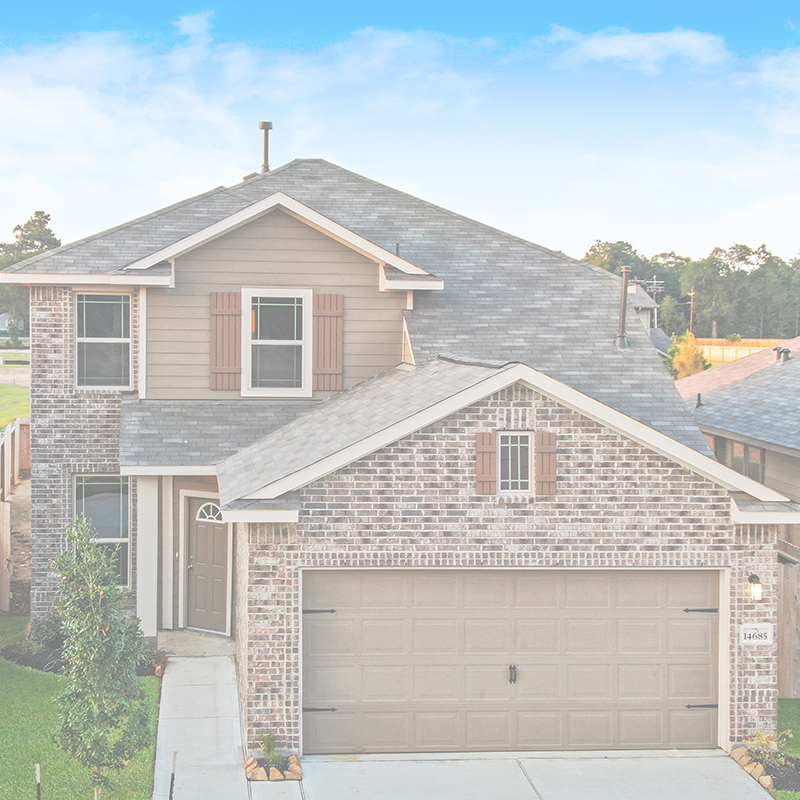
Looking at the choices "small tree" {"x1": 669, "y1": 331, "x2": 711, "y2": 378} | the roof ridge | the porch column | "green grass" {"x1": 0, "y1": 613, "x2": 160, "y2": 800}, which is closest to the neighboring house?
"green grass" {"x1": 0, "y1": 613, "x2": 160, "y2": 800}

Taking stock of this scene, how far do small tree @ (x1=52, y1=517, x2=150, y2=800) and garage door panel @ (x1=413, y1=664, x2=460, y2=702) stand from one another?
3125 mm

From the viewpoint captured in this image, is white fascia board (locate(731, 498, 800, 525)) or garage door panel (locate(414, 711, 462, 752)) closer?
white fascia board (locate(731, 498, 800, 525))

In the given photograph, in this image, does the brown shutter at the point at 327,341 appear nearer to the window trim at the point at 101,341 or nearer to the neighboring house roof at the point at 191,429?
the neighboring house roof at the point at 191,429

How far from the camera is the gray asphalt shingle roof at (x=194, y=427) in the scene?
43.5ft

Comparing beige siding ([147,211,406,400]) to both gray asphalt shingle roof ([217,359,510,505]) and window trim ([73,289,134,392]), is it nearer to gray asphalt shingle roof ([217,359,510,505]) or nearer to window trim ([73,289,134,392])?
window trim ([73,289,134,392])

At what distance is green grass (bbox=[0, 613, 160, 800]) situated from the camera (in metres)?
9.33

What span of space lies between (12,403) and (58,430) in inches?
1176

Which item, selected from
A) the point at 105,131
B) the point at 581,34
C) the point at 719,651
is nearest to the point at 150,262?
the point at 719,651

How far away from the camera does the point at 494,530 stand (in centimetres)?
1038

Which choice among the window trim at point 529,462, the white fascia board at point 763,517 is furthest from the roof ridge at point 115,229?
the white fascia board at point 763,517

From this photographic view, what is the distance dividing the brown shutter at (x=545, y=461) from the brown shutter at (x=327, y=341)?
5036 millimetres

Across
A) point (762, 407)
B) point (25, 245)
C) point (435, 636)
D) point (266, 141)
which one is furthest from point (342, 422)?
point (25, 245)

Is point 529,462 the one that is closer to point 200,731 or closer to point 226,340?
point 200,731

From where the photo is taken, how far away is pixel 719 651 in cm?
1065
